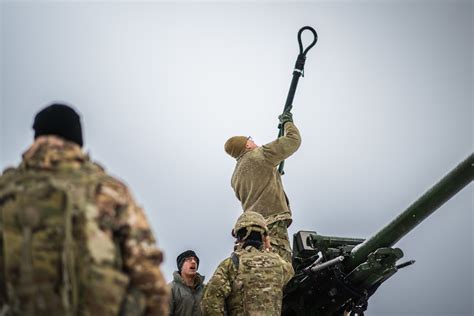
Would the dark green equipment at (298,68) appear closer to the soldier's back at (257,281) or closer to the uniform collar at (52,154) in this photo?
the soldier's back at (257,281)

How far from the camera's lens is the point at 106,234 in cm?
464

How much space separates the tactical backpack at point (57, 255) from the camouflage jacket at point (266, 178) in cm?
512

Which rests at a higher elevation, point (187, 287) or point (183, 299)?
point (187, 287)

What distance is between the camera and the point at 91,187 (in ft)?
15.6

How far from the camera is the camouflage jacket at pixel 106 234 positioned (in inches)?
180

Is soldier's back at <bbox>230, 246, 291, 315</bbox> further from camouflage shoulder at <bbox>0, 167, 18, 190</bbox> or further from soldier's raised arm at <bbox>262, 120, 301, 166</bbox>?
camouflage shoulder at <bbox>0, 167, 18, 190</bbox>

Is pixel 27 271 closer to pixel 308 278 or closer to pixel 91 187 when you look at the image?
pixel 91 187

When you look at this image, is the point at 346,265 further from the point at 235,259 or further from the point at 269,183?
the point at 235,259

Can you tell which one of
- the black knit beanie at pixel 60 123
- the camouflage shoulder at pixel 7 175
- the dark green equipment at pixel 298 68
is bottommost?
the camouflage shoulder at pixel 7 175

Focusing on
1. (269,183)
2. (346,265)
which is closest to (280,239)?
(269,183)

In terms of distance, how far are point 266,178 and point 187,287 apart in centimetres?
159

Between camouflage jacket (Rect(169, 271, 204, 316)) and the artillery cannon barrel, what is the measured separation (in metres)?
1.84

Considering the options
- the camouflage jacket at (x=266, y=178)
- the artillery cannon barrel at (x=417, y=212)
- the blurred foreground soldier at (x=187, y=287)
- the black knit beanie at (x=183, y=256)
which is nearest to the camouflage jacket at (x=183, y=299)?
the blurred foreground soldier at (x=187, y=287)

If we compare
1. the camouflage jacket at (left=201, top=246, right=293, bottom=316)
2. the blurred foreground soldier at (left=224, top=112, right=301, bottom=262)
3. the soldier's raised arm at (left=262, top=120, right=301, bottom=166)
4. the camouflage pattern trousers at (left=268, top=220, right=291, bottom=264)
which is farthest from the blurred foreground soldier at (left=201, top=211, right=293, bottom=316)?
the soldier's raised arm at (left=262, top=120, right=301, bottom=166)
